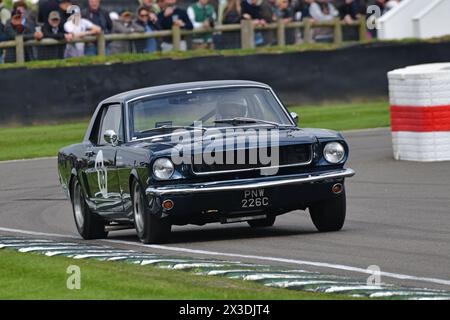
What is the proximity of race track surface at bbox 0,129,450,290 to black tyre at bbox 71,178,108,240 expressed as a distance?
0.19 metres

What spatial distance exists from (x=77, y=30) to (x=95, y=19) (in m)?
0.66

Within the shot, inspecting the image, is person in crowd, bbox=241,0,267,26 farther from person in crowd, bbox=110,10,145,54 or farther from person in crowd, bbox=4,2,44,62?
person in crowd, bbox=4,2,44,62

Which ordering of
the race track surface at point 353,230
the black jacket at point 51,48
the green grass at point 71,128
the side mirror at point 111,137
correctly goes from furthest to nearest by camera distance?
1. the black jacket at point 51,48
2. the green grass at point 71,128
3. the side mirror at point 111,137
4. the race track surface at point 353,230

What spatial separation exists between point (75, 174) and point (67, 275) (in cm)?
378

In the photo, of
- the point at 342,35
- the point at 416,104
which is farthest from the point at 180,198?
the point at 342,35

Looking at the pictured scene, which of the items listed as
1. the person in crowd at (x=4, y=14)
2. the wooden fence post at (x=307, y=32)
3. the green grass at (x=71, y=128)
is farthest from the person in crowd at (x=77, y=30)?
the wooden fence post at (x=307, y=32)

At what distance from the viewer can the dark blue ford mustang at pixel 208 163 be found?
10.5m

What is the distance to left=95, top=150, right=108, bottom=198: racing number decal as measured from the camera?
1167 cm

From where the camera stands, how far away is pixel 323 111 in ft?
84.5

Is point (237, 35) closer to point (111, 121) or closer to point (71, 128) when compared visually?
point (71, 128)

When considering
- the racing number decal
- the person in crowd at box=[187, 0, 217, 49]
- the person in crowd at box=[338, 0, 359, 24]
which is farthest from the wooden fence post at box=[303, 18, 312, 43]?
the racing number decal

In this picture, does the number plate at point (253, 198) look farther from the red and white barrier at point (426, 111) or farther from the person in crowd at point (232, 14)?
the person in crowd at point (232, 14)

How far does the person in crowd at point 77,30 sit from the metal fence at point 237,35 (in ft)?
0.29

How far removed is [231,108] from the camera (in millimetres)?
11633
